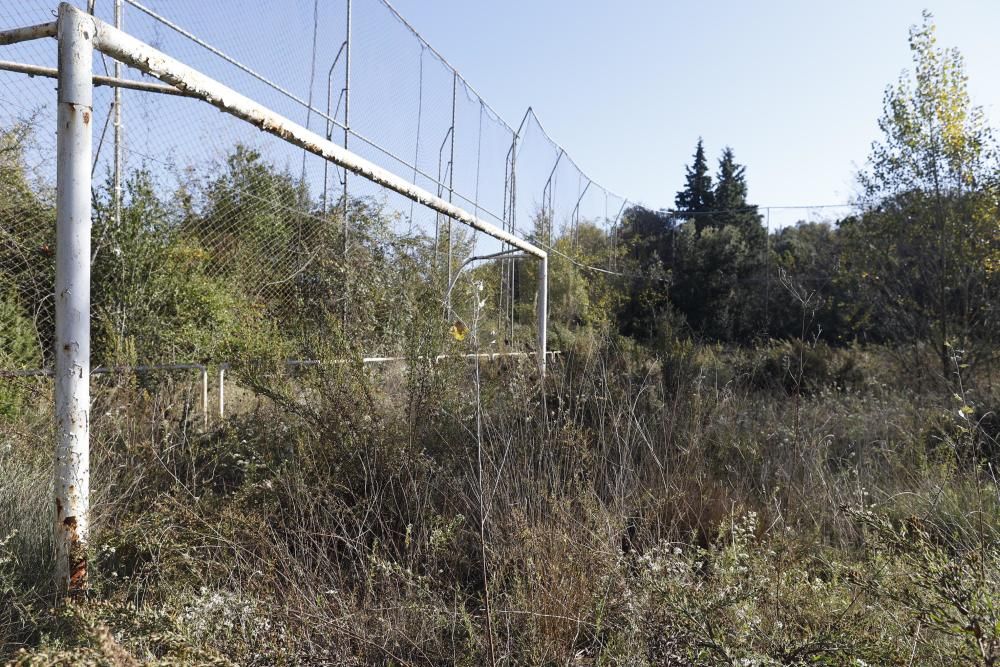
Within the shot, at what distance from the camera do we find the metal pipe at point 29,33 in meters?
2.51

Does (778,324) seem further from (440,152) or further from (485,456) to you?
(485,456)

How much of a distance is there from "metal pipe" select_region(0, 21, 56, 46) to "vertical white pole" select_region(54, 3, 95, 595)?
7cm

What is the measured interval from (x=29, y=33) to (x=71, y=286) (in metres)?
0.95

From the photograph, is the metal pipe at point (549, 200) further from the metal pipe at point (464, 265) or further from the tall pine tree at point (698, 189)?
the tall pine tree at point (698, 189)

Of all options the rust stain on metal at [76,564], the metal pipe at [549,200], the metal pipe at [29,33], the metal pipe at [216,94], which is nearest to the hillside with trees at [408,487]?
the rust stain on metal at [76,564]

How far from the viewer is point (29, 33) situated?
102 inches

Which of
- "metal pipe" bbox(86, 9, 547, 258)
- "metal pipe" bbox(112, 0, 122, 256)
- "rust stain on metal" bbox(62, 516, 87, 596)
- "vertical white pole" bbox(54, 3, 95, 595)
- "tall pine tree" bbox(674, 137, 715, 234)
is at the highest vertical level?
"tall pine tree" bbox(674, 137, 715, 234)

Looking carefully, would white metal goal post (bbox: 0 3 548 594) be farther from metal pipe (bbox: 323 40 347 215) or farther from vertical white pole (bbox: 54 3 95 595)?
metal pipe (bbox: 323 40 347 215)

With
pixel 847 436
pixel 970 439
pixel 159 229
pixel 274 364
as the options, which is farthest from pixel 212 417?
pixel 970 439

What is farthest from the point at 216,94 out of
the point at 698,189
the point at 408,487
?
the point at 698,189

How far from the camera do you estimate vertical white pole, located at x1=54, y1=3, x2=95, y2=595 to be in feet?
8.04

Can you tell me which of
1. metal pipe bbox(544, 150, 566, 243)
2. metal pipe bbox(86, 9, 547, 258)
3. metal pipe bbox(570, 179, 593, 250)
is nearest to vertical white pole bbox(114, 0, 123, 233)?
metal pipe bbox(86, 9, 547, 258)

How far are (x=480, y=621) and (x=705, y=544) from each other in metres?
1.50

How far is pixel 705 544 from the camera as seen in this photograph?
353 cm
